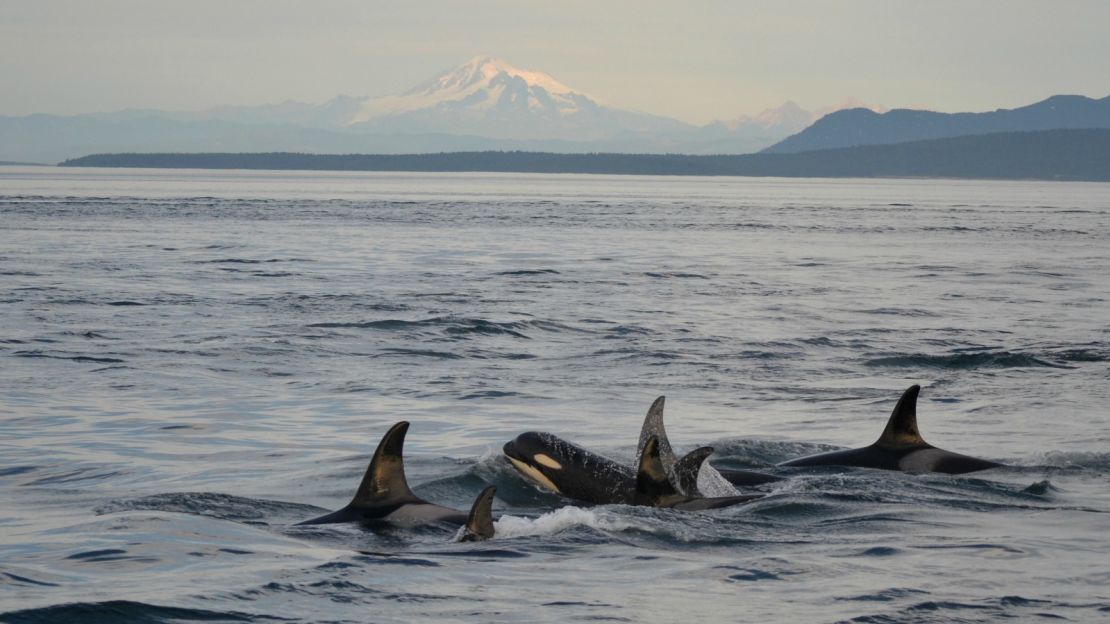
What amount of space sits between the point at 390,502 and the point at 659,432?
2.02 m

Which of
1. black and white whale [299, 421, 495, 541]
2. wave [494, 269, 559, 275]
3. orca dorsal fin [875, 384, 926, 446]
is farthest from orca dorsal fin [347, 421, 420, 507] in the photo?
wave [494, 269, 559, 275]

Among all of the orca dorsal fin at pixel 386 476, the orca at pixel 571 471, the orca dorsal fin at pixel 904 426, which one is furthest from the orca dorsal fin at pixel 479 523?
the orca dorsal fin at pixel 904 426

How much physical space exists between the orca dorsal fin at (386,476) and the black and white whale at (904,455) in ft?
14.9

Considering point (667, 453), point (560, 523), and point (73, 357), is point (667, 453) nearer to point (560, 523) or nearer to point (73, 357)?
point (560, 523)

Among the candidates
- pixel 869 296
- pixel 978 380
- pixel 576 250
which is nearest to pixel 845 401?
pixel 978 380

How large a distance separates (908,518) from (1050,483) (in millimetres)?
2421

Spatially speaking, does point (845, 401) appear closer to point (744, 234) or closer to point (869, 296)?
point (869, 296)

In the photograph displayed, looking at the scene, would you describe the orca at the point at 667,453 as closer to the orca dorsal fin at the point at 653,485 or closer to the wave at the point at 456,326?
the orca dorsal fin at the point at 653,485

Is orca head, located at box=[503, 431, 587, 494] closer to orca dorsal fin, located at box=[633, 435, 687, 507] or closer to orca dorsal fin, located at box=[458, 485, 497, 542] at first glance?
orca dorsal fin, located at box=[633, 435, 687, 507]

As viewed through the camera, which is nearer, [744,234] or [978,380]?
[978,380]

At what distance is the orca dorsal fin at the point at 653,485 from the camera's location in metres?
10.5

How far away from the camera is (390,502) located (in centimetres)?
1027

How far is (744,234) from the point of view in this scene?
6625 cm

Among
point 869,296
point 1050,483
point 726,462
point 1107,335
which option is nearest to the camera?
point 1050,483
